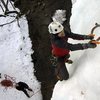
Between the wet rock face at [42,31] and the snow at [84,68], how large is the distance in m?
1.63

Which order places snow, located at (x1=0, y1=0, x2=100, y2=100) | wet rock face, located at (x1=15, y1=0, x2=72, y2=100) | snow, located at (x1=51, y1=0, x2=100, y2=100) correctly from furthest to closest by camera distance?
wet rock face, located at (x1=15, y1=0, x2=72, y2=100) < snow, located at (x1=0, y1=0, x2=100, y2=100) < snow, located at (x1=51, y1=0, x2=100, y2=100)

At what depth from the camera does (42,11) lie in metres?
14.2

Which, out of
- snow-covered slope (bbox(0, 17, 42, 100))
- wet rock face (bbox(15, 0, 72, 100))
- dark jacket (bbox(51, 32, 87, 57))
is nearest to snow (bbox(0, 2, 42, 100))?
snow-covered slope (bbox(0, 17, 42, 100))

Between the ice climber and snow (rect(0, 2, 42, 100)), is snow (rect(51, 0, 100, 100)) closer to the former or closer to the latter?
the ice climber

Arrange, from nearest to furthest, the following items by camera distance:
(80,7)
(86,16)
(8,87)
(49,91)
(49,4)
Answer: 1. (86,16)
2. (80,7)
3. (49,91)
4. (8,87)
5. (49,4)

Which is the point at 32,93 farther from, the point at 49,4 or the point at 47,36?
the point at 49,4

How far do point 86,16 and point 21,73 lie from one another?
403 cm

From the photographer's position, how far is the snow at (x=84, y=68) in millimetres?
7379

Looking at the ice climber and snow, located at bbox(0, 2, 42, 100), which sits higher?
the ice climber

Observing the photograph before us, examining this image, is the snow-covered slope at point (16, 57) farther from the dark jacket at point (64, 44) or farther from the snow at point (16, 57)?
the dark jacket at point (64, 44)

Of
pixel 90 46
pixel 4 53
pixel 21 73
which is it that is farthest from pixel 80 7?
pixel 4 53

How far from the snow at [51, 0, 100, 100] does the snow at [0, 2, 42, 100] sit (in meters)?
2.91

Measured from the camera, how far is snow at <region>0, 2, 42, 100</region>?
1168 cm

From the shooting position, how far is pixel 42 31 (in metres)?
13.4
